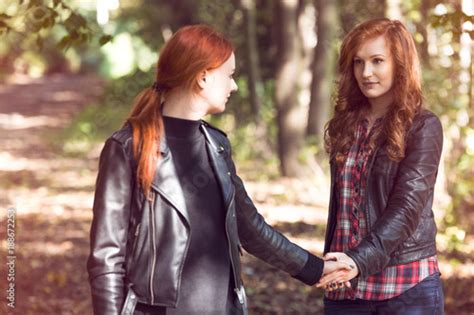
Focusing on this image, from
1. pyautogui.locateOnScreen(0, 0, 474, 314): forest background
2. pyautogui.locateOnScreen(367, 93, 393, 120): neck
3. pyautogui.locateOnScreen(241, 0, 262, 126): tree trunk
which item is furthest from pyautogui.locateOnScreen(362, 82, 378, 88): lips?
pyautogui.locateOnScreen(241, 0, 262, 126): tree trunk

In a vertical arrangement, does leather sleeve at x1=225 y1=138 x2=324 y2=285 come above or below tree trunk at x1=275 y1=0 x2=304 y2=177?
below

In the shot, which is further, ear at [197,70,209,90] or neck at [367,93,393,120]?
neck at [367,93,393,120]

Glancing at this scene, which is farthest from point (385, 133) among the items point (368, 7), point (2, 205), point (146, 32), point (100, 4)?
point (146, 32)

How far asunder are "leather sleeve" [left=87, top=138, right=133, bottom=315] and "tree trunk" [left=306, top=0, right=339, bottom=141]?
384 inches

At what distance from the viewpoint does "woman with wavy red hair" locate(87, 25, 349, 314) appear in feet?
10.6

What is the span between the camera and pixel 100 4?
7.59 meters

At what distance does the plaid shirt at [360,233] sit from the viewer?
373 cm

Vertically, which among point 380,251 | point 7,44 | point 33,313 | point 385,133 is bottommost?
point 33,313

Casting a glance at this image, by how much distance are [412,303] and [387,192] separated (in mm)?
483

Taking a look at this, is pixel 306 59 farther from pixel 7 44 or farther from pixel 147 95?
pixel 7 44

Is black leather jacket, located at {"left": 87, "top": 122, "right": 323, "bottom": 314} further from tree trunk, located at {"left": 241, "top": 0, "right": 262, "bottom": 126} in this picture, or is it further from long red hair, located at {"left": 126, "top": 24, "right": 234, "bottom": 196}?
tree trunk, located at {"left": 241, "top": 0, "right": 262, "bottom": 126}

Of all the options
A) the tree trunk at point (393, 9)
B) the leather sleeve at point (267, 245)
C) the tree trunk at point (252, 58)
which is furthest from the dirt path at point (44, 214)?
the tree trunk at point (393, 9)

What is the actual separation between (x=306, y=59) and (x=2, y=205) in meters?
5.76

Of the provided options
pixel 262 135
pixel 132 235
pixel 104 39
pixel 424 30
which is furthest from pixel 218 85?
pixel 262 135
